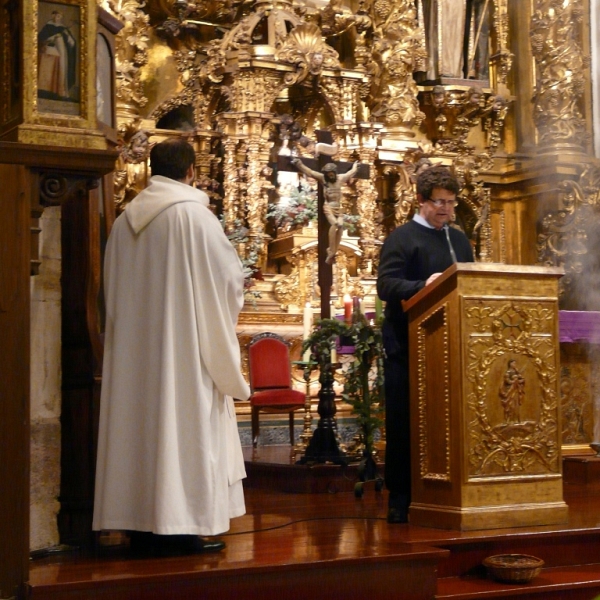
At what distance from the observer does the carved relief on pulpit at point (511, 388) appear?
4.60 meters

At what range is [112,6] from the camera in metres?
9.69

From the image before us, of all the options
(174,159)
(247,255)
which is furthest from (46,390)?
(247,255)

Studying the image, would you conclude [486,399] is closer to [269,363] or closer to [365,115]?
[269,363]

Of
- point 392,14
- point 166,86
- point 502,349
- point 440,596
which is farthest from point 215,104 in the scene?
point 440,596

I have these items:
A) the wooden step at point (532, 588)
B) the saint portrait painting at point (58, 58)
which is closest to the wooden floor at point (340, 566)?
the wooden step at point (532, 588)

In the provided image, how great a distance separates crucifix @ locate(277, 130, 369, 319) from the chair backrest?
1762mm

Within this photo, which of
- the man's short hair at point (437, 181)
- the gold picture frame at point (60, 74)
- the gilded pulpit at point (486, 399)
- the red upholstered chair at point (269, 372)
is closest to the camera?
the gold picture frame at point (60, 74)

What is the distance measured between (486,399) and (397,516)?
73 centimetres

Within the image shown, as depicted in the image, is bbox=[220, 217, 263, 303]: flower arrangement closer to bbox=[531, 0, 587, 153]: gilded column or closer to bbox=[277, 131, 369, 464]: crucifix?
bbox=[277, 131, 369, 464]: crucifix

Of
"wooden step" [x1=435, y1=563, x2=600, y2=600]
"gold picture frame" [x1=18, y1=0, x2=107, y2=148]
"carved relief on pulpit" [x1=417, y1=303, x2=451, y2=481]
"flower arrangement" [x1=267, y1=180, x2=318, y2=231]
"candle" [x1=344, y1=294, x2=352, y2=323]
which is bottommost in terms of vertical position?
"wooden step" [x1=435, y1=563, x2=600, y2=600]

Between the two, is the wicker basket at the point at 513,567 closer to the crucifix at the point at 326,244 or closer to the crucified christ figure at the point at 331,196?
the crucifix at the point at 326,244

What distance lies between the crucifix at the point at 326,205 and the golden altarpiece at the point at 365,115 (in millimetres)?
2454

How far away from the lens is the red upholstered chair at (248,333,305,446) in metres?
8.80

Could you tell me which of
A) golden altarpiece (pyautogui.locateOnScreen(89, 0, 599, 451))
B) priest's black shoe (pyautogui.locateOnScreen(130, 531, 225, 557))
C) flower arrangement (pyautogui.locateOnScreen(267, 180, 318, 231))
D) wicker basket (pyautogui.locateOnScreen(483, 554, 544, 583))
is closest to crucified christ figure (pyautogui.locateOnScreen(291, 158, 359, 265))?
golden altarpiece (pyautogui.locateOnScreen(89, 0, 599, 451))
